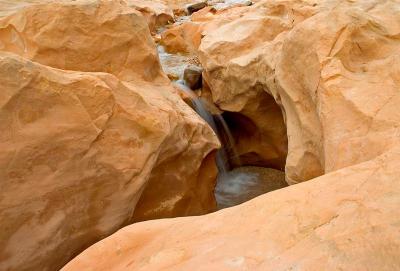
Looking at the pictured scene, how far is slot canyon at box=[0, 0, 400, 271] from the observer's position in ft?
Result: 6.07

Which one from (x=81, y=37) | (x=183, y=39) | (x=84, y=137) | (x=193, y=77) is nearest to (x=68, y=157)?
(x=84, y=137)

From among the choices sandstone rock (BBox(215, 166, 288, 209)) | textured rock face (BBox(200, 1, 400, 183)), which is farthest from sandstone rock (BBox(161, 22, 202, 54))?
textured rock face (BBox(200, 1, 400, 183))

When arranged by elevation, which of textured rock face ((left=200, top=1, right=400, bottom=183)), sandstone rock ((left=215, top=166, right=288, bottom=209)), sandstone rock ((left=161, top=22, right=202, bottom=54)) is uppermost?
textured rock face ((left=200, top=1, right=400, bottom=183))

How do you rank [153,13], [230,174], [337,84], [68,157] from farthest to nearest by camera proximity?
[153,13] < [230,174] < [337,84] < [68,157]

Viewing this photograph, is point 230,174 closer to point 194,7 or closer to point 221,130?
point 221,130

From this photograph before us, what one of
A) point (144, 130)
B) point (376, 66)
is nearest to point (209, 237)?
point (144, 130)

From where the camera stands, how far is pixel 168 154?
16.1 ft

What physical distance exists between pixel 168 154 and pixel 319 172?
6.10 ft

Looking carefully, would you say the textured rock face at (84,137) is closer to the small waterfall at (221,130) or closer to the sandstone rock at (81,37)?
the sandstone rock at (81,37)

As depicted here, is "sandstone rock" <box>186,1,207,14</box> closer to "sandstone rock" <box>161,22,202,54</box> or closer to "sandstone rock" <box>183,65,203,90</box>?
"sandstone rock" <box>161,22,202,54</box>

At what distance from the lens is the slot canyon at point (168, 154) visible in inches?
72.8

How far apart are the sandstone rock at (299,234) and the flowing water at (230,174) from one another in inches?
182

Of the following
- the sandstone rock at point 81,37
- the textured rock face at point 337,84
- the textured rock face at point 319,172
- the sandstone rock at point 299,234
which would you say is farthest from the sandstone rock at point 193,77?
the sandstone rock at point 299,234

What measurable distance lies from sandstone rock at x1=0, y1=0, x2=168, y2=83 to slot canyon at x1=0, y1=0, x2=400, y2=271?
17 mm
